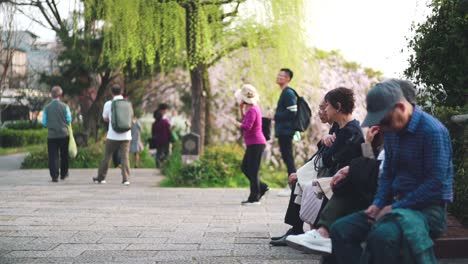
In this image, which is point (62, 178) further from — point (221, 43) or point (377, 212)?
point (377, 212)

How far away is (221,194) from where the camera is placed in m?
13.8

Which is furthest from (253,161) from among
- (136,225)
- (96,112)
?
(96,112)

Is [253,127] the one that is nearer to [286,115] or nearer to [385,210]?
[286,115]

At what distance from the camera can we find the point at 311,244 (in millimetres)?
5004

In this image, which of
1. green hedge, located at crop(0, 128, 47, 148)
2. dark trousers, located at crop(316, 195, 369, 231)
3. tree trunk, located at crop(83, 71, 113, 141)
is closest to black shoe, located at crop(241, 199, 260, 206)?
dark trousers, located at crop(316, 195, 369, 231)

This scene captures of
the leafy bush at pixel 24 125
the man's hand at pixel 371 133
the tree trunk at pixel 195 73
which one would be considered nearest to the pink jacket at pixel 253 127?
the man's hand at pixel 371 133

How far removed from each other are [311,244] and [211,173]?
1076cm

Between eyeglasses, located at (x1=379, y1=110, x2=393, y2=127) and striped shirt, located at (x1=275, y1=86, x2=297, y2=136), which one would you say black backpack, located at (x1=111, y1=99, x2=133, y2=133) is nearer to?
striped shirt, located at (x1=275, y1=86, x2=297, y2=136)

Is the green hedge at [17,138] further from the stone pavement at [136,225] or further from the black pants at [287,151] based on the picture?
the black pants at [287,151]

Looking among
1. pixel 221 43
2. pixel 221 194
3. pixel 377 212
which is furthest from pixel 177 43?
pixel 377 212

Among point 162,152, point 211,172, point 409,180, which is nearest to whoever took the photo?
point 409,180

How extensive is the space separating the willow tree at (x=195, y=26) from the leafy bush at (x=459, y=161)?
10.8 m

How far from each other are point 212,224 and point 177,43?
9.82m

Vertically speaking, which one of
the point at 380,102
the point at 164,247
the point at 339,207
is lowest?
the point at 164,247
